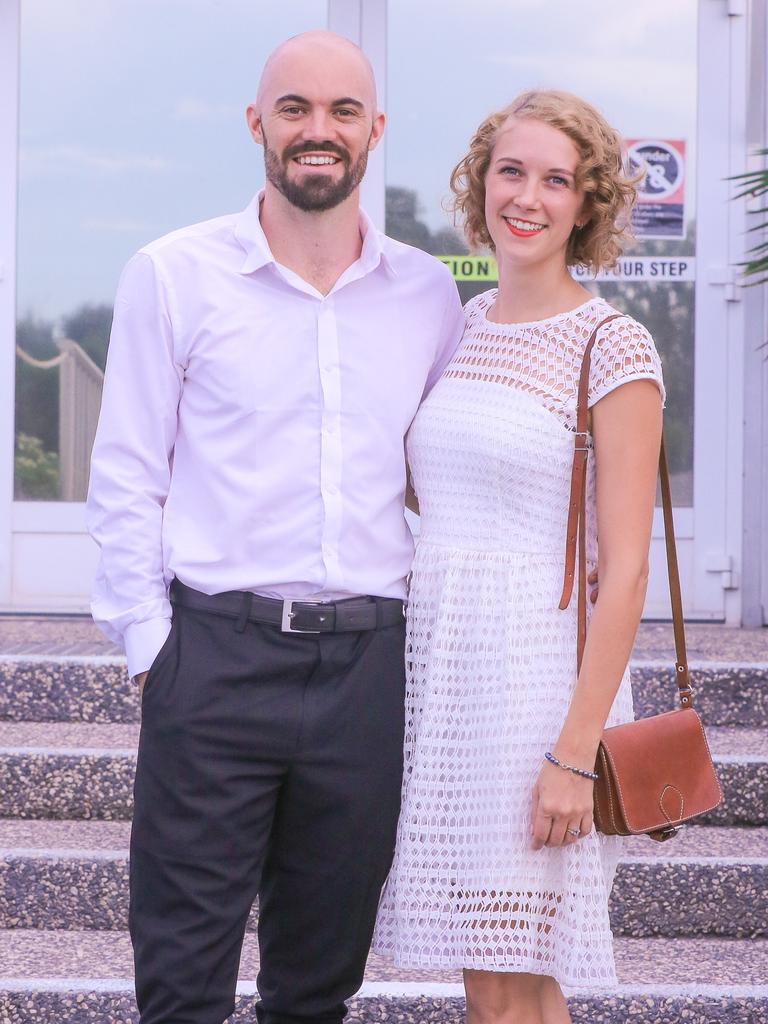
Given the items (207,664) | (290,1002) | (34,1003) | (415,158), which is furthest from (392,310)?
(415,158)

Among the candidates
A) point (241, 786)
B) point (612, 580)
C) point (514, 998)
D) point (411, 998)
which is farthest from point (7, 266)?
point (514, 998)

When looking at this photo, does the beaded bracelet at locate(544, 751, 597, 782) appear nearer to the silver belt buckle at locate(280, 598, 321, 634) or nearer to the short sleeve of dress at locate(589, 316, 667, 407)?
the silver belt buckle at locate(280, 598, 321, 634)

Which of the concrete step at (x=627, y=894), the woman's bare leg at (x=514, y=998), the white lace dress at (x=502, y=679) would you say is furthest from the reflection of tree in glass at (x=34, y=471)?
the woman's bare leg at (x=514, y=998)

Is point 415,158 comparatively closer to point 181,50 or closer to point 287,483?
point 181,50

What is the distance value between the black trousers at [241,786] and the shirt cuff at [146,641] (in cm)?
2

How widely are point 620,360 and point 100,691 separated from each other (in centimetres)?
242

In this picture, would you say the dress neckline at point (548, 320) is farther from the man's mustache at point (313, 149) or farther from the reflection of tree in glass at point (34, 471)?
the reflection of tree in glass at point (34, 471)

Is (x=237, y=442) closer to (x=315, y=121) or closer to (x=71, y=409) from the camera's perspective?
(x=315, y=121)

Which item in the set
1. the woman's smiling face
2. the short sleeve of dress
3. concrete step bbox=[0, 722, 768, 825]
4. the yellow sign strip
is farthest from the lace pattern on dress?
the yellow sign strip

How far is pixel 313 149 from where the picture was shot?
7.55 ft

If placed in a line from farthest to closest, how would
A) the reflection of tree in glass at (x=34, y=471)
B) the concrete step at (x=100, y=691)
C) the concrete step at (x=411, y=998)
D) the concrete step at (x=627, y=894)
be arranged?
the reflection of tree in glass at (x=34, y=471) → the concrete step at (x=100, y=691) → the concrete step at (x=627, y=894) → the concrete step at (x=411, y=998)

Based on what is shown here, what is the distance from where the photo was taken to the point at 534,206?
90.4 inches

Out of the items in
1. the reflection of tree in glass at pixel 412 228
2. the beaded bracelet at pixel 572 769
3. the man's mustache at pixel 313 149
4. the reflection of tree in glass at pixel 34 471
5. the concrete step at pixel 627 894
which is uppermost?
the reflection of tree in glass at pixel 412 228

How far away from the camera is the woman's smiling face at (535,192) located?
2307 mm
